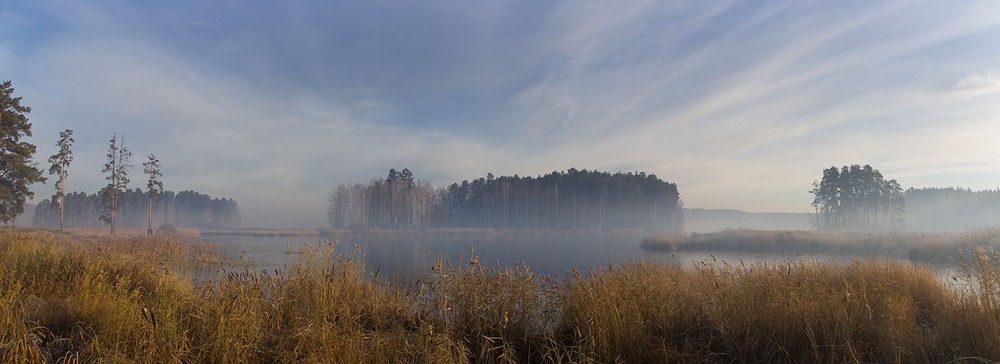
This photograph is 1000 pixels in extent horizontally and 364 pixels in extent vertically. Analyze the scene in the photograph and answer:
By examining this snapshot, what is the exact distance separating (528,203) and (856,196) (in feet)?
174

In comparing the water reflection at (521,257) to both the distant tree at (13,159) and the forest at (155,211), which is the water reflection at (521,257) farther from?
the forest at (155,211)

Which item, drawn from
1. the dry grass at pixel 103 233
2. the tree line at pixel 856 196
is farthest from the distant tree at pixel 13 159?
the tree line at pixel 856 196

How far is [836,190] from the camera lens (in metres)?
70.4

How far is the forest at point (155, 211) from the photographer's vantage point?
114 m

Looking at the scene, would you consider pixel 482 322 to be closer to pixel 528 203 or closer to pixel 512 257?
pixel 512 257

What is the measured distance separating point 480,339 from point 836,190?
84218mm

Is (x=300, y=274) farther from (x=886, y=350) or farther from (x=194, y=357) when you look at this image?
(x=886, y=350)

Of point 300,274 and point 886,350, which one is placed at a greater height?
point 300,274

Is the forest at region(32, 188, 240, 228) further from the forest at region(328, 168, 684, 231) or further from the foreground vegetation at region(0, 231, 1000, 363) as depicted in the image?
the foreground vegetation at region(0, 231, 1000, 363)

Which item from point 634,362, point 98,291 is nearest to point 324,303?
point 98,291

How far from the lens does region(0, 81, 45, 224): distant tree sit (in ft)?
98.1

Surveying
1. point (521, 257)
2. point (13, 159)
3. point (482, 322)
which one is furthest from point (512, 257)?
point (13, 159)

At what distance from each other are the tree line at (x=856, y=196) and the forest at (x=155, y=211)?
134208 millimetres

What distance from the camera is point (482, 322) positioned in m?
5.15
